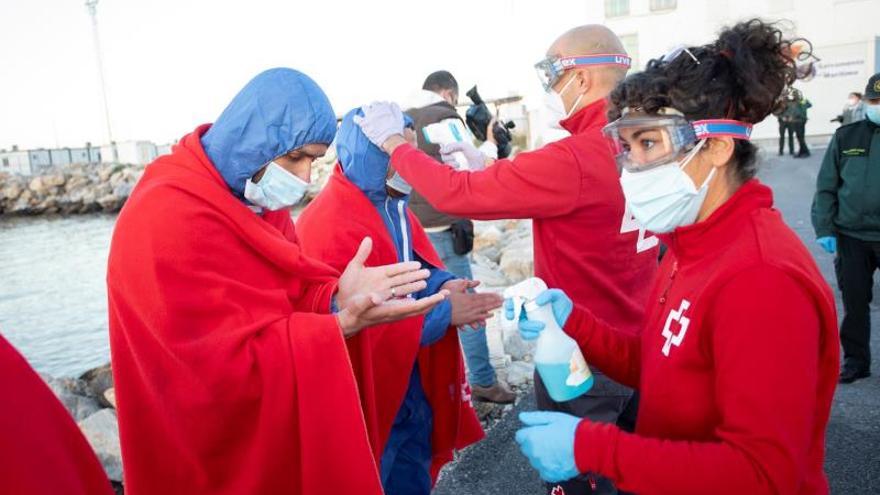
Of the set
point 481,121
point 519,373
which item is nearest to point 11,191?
point 481,121

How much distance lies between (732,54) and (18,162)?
70.8m

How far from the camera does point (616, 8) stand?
31844 mm

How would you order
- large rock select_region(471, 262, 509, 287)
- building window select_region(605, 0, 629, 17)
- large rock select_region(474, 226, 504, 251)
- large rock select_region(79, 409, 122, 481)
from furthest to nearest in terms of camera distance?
building window select_region(605, 0, 629, 17)
large rock select_region(474, 226, 504, 251)
large rock select_region(471, 262, 509, 287)
large rock select_region(79, 409, 122, 481)

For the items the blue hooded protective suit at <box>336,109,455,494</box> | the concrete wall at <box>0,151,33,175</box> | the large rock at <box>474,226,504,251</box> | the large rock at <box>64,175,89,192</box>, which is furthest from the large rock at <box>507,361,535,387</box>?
the concrete wall at <box>0,151,33,175</box>

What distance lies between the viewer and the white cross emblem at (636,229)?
93.5 inches

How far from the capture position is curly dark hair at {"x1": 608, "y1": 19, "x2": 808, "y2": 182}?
1496 millimetres

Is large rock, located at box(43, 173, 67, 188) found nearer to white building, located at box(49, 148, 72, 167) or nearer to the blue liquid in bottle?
white building, located at box(49, 148, 72, 167)

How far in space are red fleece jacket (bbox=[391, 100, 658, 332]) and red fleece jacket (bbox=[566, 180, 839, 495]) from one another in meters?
0.74

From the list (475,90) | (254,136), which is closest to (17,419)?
(254,136)

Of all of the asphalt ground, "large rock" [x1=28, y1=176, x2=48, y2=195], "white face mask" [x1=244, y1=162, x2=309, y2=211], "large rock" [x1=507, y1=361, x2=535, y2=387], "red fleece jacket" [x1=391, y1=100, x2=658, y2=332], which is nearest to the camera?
"white face mask" [x1=244, y1=162, x2=309, y2=211]

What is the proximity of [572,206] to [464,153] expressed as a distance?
0.92 m

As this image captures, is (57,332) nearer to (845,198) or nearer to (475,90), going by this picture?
(475,90)

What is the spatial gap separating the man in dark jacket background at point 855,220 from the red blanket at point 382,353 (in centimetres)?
311

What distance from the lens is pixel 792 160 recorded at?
18188mm
